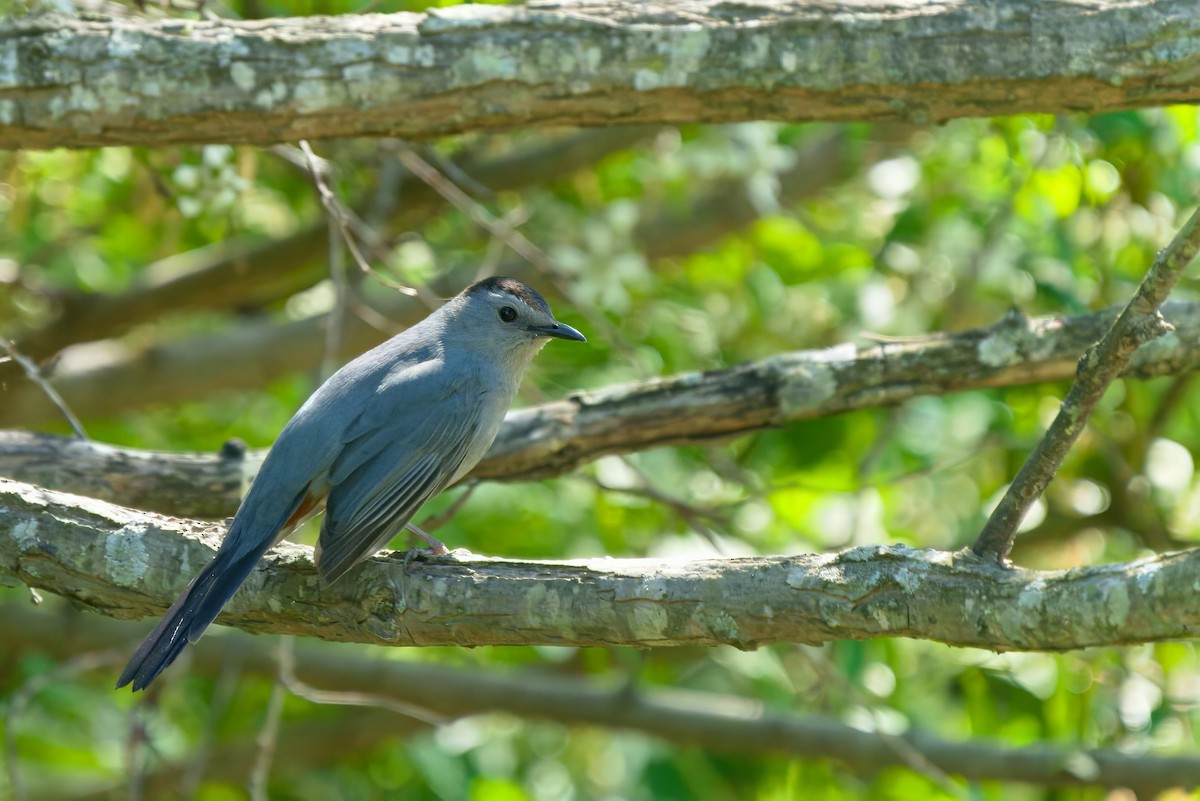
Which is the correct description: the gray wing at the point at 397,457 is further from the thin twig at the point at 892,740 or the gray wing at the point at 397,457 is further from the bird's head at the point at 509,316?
the thin twig at the point at 892,740

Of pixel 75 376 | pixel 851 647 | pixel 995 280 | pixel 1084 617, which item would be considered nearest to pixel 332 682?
pixel 75 376

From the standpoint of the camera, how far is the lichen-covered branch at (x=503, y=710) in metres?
4.87

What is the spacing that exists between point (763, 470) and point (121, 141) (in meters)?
2.77

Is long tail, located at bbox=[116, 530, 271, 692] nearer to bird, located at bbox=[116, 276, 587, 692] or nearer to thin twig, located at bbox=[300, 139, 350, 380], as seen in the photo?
bird, located at bbox=[116, 276, 587, 692]

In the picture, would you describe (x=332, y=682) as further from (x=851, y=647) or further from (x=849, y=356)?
(x=849, y=356)

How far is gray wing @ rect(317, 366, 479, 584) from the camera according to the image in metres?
3.19

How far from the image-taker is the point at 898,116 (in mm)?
3619

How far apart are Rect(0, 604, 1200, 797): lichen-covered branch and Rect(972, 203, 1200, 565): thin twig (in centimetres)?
245

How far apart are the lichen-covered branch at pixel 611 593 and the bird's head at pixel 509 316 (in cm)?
112

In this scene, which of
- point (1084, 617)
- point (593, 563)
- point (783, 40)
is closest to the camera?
point (1084, 617)

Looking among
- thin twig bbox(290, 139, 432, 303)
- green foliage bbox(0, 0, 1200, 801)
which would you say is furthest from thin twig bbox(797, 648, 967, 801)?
thin twig bbox(290, 139, 432, 303)

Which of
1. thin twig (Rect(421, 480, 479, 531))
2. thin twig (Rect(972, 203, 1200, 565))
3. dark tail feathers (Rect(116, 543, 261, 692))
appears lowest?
thin twig (Rect(421, 480, 479, 531))

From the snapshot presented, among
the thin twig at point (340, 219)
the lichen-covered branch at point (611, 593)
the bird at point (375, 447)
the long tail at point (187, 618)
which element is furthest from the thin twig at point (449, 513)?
the long tail at point (187, 618)

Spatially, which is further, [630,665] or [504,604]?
[630,665]
